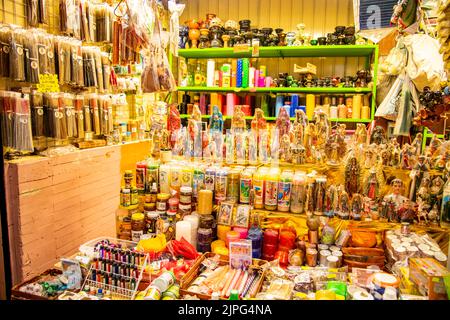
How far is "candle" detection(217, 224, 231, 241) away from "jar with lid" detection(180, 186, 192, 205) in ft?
0.81

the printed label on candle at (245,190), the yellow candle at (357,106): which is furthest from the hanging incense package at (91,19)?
the yellow candle at (357,106)

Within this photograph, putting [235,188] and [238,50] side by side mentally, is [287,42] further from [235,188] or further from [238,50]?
[235,188]

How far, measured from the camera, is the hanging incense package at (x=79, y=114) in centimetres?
255

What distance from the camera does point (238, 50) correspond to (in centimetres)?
415

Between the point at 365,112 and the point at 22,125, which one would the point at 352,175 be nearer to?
the point at 22,125

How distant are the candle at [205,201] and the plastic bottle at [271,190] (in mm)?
337

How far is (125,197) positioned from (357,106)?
2990 millimetres

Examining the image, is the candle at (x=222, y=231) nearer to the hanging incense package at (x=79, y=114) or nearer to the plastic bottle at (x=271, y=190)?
the plastic bottle at (x=271, y=190)

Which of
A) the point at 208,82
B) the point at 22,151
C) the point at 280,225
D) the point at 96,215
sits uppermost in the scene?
the point at 208,82

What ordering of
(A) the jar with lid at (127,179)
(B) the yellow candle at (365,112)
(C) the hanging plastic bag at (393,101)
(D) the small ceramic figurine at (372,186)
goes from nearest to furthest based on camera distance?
1. (D) the small ceramic figurine at (372,186)
2. (A) the jar with lid at (127,179)
3. (C) the hanging plastic bag at (393,101)
4. (B) the yellow candle at (365,112)

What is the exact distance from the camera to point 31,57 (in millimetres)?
2148

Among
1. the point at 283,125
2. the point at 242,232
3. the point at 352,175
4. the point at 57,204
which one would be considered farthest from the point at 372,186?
the point at 57,204

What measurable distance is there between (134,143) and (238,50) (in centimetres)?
180
